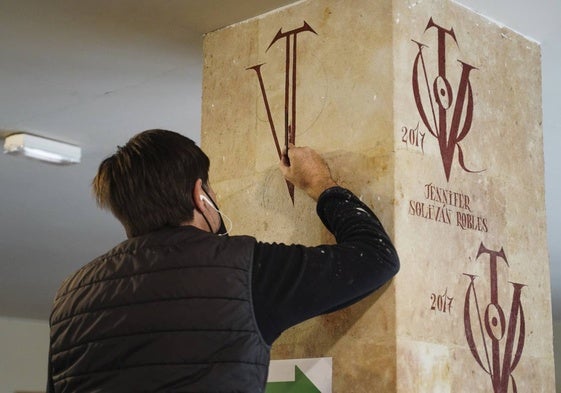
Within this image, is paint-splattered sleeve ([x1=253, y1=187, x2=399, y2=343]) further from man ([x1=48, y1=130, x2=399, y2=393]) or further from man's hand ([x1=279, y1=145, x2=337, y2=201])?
man's hand ([x1=279, y1=145, x2=337, y2=201])

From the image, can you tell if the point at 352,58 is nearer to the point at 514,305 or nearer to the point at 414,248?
the point at 414,248

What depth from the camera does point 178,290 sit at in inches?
65.4

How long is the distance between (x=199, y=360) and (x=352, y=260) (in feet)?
1.14

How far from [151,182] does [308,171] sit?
0.57 meters

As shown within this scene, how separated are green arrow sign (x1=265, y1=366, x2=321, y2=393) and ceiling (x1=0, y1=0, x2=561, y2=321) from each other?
932 millimetres

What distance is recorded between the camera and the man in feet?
5.36

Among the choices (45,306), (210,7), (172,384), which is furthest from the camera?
(45,306)

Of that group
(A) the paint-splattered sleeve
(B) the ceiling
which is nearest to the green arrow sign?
(A) the paint-splattered sleeve

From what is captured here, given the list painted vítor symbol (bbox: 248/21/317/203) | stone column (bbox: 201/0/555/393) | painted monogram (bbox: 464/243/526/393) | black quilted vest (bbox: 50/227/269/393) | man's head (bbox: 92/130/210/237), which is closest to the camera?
black quilted vest (bbox: 50/227/269/393)

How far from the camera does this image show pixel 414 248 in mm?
2156

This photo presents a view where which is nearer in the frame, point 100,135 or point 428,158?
point 428,158

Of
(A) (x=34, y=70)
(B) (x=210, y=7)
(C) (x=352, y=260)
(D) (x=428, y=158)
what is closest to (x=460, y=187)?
(D) (x=428, y=158)

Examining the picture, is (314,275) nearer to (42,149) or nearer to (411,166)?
(411,166)

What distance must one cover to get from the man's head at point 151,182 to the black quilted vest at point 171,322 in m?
0.04
